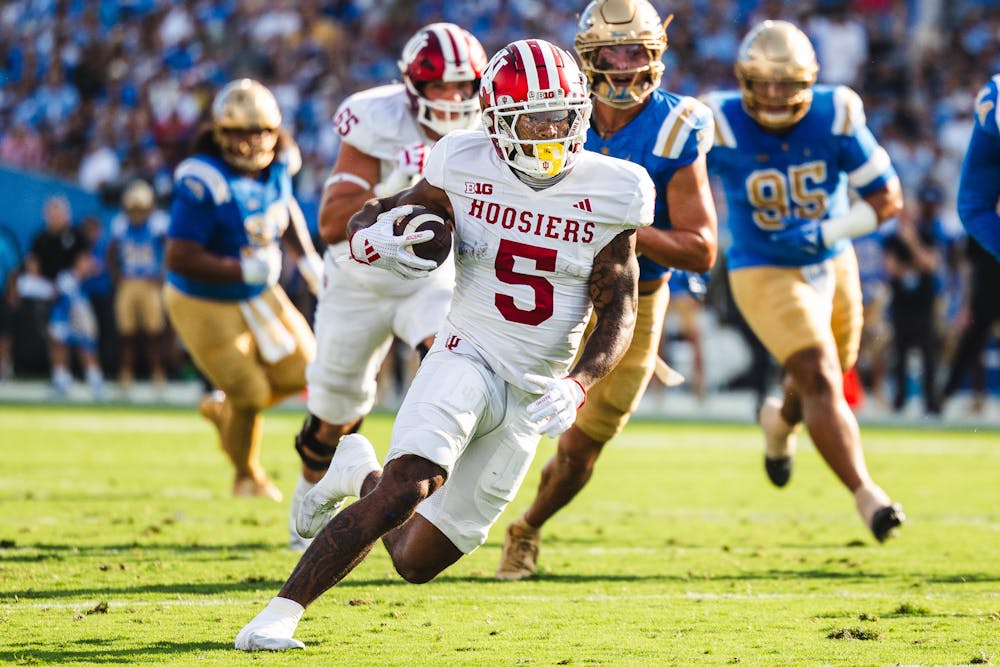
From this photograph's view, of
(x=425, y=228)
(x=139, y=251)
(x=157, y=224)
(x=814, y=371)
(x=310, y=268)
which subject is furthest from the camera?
Result: (x=157, y=224)

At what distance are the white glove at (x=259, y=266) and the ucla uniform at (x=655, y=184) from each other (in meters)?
2.22

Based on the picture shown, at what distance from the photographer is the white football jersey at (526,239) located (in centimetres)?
411

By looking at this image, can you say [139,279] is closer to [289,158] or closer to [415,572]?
[289,158]

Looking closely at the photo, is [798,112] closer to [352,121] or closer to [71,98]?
[352,121]

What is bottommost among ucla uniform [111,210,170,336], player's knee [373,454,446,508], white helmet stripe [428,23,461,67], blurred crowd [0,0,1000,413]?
ucla uniform [111,210,170,336]

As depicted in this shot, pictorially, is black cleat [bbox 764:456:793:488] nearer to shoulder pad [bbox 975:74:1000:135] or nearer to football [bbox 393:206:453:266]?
shoulder pad [bbox 975:74:1000:135]

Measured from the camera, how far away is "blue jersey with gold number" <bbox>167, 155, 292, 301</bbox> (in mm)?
7035

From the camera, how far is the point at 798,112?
6023 millimetres

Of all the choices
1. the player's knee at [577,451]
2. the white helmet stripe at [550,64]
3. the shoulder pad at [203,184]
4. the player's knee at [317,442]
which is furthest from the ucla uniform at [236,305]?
the white helmet stripe at [550,64]

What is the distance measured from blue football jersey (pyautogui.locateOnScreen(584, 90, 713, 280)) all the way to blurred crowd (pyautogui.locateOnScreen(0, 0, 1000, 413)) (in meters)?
8.26

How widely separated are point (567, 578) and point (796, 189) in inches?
78.5

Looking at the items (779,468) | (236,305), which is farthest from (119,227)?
(779,468)

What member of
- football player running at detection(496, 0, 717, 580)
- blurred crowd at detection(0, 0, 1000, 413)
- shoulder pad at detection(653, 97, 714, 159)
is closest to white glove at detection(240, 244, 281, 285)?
football player running at detection(496, 0, 717, 580)

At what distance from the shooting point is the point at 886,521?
520 cm
